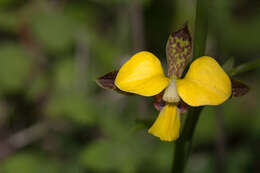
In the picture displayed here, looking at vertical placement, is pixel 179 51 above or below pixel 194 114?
above

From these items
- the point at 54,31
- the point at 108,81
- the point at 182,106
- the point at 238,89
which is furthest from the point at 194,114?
the point at 54,31

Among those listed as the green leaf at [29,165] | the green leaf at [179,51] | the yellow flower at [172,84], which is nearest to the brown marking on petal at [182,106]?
the yellow flower at [172,84]

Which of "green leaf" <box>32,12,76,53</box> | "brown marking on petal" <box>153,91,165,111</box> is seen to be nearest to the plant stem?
"brown marking on petal" <box>153,91,165,111</box>

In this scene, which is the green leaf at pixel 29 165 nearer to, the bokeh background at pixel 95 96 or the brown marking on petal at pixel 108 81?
the bokeh background at pixel 95 96

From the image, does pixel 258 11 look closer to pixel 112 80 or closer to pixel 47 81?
pixel 47 81

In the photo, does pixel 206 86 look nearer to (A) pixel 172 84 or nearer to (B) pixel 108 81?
(A) pixel 172 84

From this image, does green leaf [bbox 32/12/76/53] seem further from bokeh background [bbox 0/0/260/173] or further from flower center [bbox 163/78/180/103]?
flower center [bbox 163/78/180/103]
